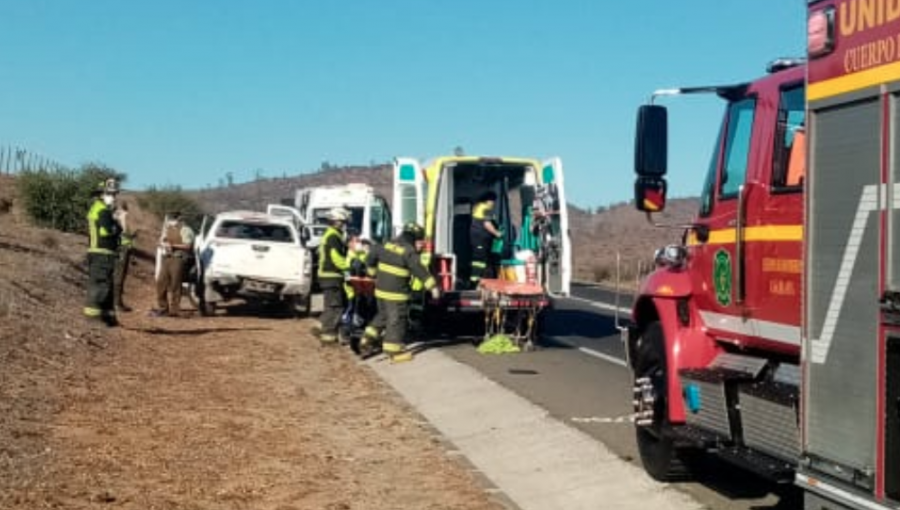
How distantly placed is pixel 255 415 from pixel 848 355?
6973mm

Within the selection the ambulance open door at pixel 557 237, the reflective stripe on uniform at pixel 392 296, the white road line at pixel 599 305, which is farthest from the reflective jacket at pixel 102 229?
the white road line at pixel 599 305

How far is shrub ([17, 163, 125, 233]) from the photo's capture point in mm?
37375

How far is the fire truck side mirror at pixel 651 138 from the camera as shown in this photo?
7131 mm

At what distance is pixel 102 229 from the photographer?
15086 millimetres

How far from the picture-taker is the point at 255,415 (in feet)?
35.3

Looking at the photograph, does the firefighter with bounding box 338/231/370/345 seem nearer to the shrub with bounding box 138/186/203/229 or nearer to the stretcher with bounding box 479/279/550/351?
the stretcher with bounding box 479/279/550/351

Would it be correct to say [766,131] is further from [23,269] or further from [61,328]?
[23,269]

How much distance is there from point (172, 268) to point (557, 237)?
7.14 meters

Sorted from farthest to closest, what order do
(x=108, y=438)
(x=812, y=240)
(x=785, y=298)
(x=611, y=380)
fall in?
(x=611, y=380) → (x=108, y=438) → (x=785, y=298) → (x=812, y=240)

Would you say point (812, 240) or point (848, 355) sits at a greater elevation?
point (812, 240)

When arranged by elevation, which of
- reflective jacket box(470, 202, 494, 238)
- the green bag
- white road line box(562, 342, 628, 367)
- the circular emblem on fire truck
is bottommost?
white road line box(562, 342, 628, 367)

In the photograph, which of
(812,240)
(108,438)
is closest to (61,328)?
(108,438)

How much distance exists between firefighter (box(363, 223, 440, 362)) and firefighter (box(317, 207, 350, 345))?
4.63 feet

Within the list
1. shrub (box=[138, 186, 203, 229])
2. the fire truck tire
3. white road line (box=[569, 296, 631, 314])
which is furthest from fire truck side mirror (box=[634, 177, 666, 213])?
shrub (box=[138, 186, 203, 229])
